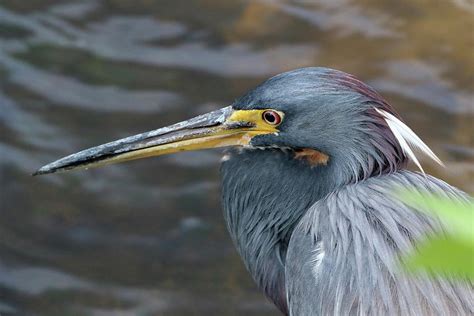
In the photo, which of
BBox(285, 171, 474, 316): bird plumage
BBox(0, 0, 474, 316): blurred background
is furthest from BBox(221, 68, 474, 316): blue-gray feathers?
BBox(0, 0, 474, 316): blurred background

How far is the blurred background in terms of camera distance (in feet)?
14.6

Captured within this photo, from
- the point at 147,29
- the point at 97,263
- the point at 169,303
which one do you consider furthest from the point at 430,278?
the point at 147,29

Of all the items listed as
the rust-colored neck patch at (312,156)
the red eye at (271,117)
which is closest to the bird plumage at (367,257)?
the rust-colored neck patch at (312,156)

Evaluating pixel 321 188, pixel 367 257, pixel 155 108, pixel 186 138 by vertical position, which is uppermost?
pixel 155 108

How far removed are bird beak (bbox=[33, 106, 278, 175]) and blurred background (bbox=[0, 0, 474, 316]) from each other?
1.71 m

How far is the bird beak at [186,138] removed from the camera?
2680 millimetres

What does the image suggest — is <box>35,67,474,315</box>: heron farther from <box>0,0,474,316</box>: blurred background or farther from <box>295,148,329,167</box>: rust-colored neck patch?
<box>0,0,474,316</box>: blurred background

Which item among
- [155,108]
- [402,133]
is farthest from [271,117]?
[155,108]

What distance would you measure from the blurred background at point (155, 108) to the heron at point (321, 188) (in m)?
1.64

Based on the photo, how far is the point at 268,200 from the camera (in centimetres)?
277

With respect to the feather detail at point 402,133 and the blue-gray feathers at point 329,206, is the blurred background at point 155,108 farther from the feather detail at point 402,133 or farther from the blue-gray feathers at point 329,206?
the feather detail at point 402,133

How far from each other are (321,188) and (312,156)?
0.38 ft

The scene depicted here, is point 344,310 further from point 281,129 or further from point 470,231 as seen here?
point 470,231

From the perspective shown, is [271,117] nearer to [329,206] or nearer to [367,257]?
[329,206]
